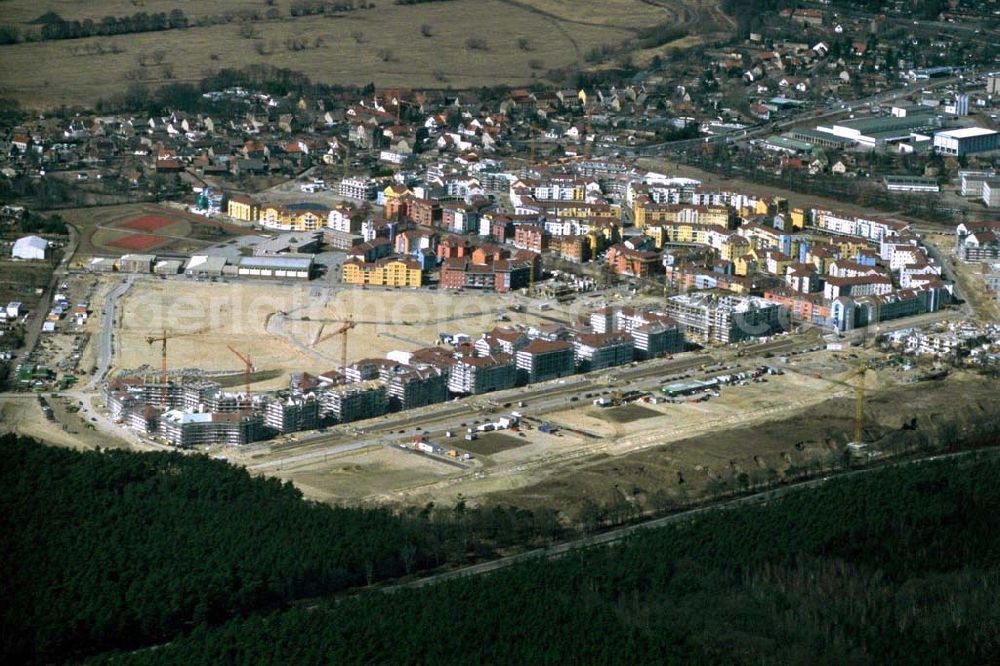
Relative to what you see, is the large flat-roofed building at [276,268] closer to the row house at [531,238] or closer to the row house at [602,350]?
the row house at [531,238]

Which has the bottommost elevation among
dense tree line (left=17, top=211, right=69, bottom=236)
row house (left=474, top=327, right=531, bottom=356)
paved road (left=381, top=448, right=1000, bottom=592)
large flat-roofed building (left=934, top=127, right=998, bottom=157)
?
paved road (left=381, top=448, right=1000, bottom=592)

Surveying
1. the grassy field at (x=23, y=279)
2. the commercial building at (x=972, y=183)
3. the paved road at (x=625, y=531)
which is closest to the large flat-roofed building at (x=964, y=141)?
the commercial building at (x=972, y=183)

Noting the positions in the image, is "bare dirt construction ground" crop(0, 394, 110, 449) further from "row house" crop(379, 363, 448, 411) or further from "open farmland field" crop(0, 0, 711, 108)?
"open farmland field" crop(0, 0, 711, 108)

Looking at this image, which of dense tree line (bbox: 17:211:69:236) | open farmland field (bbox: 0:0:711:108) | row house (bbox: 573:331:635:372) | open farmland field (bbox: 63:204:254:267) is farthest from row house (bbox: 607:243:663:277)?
open farmland field (bbox: 0:0:711:108)

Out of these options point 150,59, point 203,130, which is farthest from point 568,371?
point 150,59

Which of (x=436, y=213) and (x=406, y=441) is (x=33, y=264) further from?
(x=406, y=441)

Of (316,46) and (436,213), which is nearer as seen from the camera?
(436,213)

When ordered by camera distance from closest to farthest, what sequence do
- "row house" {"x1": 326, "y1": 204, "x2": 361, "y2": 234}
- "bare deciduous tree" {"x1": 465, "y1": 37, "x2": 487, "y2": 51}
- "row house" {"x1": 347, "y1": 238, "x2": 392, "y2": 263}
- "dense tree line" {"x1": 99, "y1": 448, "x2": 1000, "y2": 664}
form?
1. "dense tree line" {"x1": 99, "y1": 448, "x2": 1000, "y2": 664}
2. "row house" {"x1": 347, "y1": 238, "x2": 392, "y2": 263}
3. "row house" {"x1": 326, "y1": 204, "x2": 361, "y2": 234}
4. "bare deciduous tree" {"x1": 465, "y1": 37, "x2": 487, "y2": 51}
